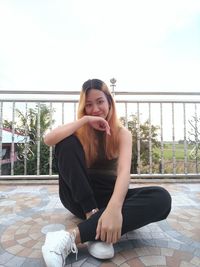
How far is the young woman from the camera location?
936 millimetres

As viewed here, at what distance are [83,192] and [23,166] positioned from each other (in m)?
1.91

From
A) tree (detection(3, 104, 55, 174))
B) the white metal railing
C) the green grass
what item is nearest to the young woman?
the white metal railing

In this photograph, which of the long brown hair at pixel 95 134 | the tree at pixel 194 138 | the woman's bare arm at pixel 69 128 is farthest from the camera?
the tree at pixel 194 138

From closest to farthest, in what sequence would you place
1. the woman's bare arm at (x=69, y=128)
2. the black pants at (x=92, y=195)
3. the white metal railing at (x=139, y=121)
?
the black pants at (x=92, y=195)
the woman's bare arm at (x=69, y=128)
the white metal railing at (x=139, y=121)

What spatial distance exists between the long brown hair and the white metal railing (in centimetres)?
128

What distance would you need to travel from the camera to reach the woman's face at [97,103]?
136cm

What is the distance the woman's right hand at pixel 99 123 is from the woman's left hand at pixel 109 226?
481mm

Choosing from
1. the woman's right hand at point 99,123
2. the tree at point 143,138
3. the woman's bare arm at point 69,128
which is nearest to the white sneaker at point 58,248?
the woman's bare arm at point 69,128

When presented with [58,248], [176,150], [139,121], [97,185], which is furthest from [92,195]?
[176,150]

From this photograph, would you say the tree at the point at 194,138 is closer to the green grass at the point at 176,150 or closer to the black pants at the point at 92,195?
the green grass at the point at 176,150

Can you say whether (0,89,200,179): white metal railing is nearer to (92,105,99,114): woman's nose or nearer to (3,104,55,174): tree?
(3,104,55,174): tree

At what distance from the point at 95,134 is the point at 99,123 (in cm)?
11

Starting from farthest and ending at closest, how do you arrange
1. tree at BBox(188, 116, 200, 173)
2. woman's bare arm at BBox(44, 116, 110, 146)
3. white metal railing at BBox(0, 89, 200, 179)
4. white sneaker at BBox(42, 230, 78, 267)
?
1. tree at BBox(188, 116, 200, 173)
2. white metal railing at BBox(0, 89, 200, 179)
3. woman's bare arm at BBox(44, 116, 110, 146)
4. white sneaker at BBox(42, 230, 78, 267)

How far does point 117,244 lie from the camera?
1084 millimetres
